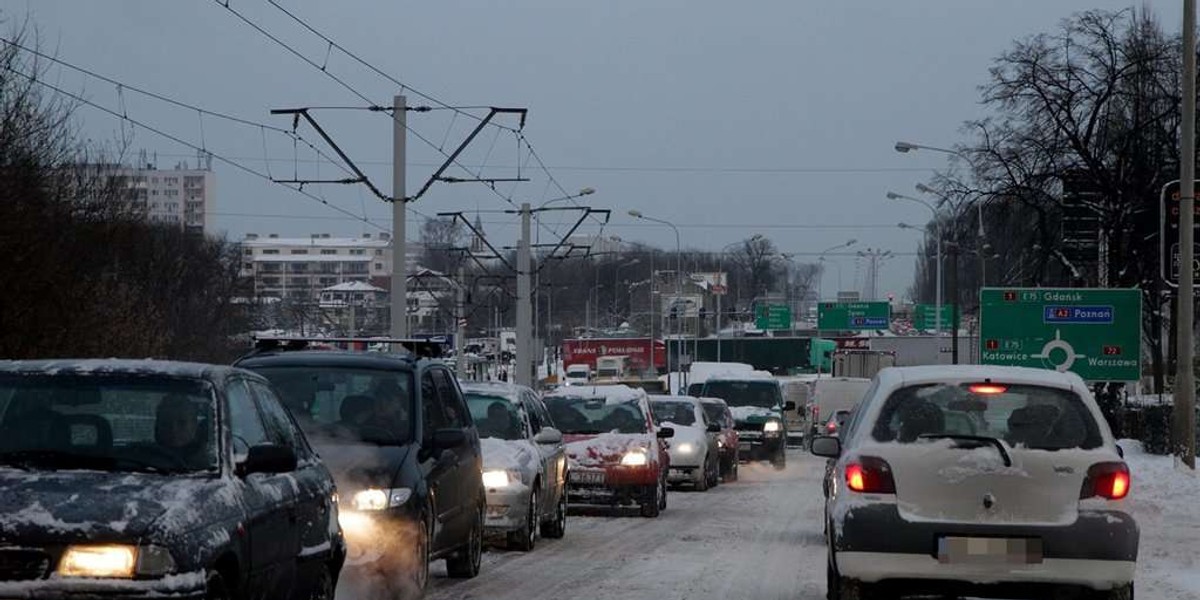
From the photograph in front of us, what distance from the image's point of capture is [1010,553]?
10.0m

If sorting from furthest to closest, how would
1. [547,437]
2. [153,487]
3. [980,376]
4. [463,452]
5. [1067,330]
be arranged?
1. [1067,330]
2. [547,437]
3. [463,452]
4. [980,376]
5. [153,487]

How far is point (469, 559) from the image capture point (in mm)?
13812

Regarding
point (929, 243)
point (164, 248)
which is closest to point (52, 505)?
point (164, 248)

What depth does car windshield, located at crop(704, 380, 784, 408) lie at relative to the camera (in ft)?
135

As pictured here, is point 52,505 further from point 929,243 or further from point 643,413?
point 929,243

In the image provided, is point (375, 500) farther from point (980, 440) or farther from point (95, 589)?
point (95, 589)

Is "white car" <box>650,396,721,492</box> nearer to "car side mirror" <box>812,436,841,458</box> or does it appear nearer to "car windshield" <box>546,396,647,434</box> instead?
"car windshield" <box>546,396,647,434</box>

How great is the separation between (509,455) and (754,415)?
2367cm

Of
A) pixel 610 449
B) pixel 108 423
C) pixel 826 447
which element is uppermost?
pixel 108 423

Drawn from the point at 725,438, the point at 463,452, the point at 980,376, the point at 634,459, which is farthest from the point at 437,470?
the point at 725,438

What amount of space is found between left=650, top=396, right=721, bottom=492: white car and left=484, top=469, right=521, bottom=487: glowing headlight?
11872 millimetres

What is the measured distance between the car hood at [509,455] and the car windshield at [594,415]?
19.2 feet

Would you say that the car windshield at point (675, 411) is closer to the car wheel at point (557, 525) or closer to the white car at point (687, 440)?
the white car at point (687, 440)

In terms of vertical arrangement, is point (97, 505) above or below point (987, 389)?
below
